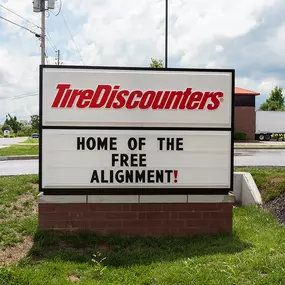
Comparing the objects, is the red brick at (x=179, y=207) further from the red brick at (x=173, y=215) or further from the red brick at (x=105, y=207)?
the red brick at (x=105, y=207)

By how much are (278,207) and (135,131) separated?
370 cm

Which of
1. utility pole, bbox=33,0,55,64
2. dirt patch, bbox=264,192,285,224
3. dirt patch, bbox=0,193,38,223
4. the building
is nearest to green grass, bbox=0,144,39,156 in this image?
utility pole, bbox=33,0,55,64

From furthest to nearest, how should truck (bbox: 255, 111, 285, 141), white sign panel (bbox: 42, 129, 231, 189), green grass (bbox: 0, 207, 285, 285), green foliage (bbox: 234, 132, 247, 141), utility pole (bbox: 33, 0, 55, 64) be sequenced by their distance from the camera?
truck (bbox: 255, 111, 285, 141)
green foliage (bbox: 234, 132, 247, 141)
utility pole (bbox: 33, 0, 55, 64)
white sign panel (bbox: 42, 129, 231, 189)
green grass (bbox: 0, 207, 285, 285)

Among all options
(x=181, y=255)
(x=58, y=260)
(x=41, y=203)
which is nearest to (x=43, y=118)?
(x=41, y=203)

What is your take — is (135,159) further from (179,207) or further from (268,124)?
(268,124)

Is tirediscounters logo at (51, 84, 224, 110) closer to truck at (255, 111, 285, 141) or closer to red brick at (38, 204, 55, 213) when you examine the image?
red brick at (38, 204, 55, 213)

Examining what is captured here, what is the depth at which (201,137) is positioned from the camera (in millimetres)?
6926

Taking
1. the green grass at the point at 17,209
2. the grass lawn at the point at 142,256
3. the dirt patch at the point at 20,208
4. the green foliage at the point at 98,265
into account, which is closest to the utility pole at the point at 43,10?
the green grass at the point at 17,209

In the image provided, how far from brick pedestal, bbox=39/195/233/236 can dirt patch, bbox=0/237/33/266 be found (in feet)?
1.54

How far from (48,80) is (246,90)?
38.1 metres

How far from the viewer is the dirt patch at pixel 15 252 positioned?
577cm

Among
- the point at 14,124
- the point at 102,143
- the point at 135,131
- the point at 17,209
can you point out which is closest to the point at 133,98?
the point at 135,131

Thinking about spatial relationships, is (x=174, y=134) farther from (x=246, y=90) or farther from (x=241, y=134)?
(x=246, y=90)

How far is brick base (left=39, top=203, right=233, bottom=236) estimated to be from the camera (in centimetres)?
683
